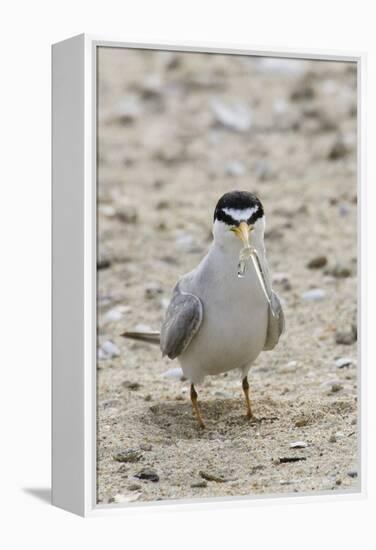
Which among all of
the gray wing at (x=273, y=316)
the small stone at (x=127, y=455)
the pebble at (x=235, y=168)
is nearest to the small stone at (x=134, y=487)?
the small stone at (x=127, y=455)

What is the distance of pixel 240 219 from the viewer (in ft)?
19.6

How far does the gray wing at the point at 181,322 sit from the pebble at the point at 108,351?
1.50 metres

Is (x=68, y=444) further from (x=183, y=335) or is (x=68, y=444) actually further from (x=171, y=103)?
(x=171, y=103)

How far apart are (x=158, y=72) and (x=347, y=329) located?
4547 millimetres

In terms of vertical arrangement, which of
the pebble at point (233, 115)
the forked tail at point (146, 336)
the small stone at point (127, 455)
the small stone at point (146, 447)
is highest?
the pebble at point (233, 115)

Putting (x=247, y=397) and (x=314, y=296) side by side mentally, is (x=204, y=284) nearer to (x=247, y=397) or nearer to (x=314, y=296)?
(x=247, y=397)

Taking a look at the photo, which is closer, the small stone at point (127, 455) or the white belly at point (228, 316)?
the small stone at point (127, 455)

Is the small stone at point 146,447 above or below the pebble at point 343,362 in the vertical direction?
below

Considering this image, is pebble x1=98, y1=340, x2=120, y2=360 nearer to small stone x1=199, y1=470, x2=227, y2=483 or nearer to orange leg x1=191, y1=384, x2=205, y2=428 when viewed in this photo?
orange leg x1=191, y1=384, x2=205, y2=428

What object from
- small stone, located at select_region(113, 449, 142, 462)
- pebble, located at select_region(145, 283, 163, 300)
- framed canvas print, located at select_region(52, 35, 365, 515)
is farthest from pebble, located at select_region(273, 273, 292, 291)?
small stone, located at select_region(113, 449, 142, 462)

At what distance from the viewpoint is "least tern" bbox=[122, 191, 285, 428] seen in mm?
6016

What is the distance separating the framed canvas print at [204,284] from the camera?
227 inches

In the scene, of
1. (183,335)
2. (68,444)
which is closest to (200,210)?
(183,335)

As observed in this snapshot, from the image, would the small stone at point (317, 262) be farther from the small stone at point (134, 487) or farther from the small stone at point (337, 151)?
the small stone at point (134, 487)
